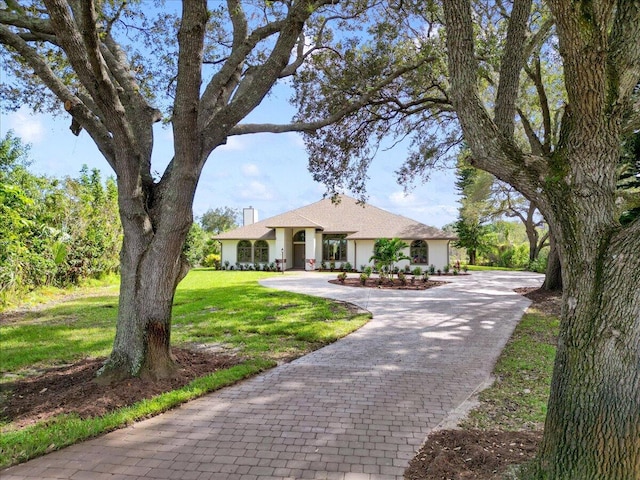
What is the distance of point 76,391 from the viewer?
4867mm

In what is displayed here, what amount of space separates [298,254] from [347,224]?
536 centimetres

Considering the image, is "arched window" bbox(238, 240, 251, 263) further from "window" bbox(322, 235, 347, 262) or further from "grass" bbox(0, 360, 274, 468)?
A: "grass" bbox(0, 360, 274, 468)

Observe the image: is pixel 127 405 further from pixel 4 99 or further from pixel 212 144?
pixel 4 99

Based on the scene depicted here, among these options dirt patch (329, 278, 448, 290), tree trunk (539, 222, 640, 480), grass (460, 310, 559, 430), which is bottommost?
grass (460, 310, 559, 430)

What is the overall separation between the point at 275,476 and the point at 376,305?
401 inches

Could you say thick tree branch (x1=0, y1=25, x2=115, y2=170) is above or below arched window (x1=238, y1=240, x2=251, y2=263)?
above

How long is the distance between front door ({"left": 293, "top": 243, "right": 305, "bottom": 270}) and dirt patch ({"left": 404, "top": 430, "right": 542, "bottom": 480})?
29.7m

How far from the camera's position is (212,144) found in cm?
557

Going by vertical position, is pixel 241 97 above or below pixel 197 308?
above

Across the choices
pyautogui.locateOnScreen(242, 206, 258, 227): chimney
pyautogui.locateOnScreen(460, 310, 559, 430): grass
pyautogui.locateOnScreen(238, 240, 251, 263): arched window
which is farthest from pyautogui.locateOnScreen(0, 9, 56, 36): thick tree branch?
pyautogui.locateOnScreen(242, 206, 258, 227): chimney

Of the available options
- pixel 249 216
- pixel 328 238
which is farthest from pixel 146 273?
pixel 249 216

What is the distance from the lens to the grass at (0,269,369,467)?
154 inches

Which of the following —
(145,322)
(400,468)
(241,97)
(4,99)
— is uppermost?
(4,99)

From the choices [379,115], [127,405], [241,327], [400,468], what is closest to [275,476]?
[400,468]
